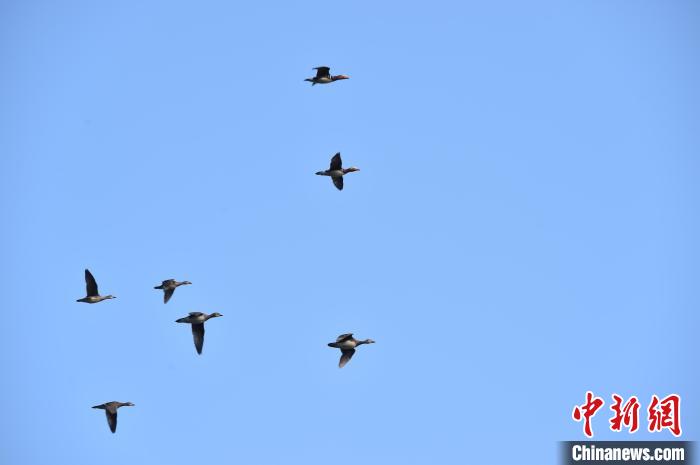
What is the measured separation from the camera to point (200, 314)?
316 feet

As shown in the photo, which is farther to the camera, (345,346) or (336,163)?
(336,163)

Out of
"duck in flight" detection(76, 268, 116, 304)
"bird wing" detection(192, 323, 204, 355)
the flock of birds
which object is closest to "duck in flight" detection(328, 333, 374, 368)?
the flock of birds

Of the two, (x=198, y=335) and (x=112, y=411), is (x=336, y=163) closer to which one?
(x=198, y=335)

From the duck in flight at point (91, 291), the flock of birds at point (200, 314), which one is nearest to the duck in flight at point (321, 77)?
the flock of birds at point (200, 314)

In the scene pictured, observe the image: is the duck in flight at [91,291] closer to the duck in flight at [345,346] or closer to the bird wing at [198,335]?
the bird wing at [198,335]

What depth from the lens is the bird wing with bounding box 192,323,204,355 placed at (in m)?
96.3

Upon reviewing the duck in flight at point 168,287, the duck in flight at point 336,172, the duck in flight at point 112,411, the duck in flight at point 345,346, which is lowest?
the duck in flight at point 112,411

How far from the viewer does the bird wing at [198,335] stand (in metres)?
96.3

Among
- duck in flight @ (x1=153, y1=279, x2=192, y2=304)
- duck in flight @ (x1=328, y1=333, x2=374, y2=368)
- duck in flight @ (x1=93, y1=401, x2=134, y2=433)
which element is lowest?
duck in flight @ (x1=93, y1=401, x2=134, y2=433)

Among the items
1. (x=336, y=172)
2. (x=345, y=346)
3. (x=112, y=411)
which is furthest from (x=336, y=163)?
(x=112, y=411)

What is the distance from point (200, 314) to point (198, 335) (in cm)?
116

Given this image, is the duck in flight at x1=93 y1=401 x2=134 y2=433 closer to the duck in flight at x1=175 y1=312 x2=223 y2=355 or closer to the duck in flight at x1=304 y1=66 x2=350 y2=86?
the duck in flight at x1=175 y1=312 x2=223 y2=355

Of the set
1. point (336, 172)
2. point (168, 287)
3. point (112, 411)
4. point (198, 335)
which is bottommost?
point (112, 411)

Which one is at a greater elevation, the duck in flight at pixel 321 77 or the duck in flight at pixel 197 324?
the duck in flight at pixel 321 77
